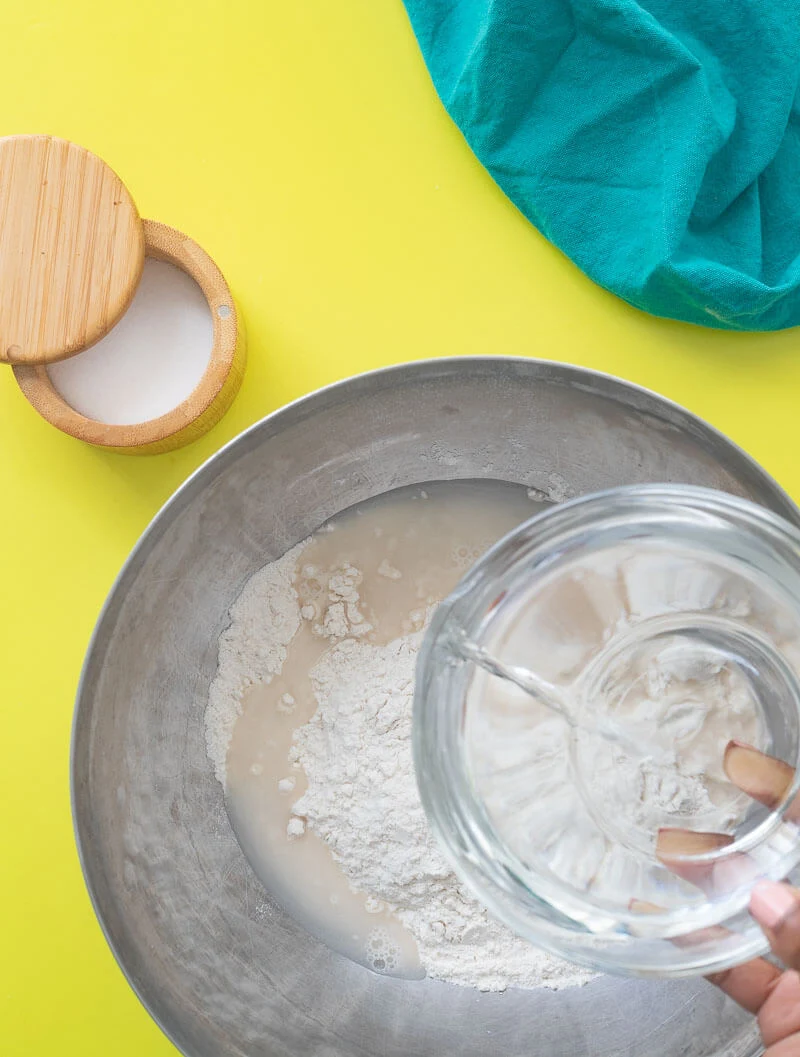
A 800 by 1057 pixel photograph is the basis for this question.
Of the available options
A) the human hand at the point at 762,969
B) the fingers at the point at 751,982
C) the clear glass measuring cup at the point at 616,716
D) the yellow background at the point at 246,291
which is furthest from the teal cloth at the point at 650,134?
the fingers at the point at 751,982

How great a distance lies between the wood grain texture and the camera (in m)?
0.77

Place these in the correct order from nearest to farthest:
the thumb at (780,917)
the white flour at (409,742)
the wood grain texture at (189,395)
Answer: the thumb at (780,917) → the white flour at (409,742) → the wood grain texture at (189,395)

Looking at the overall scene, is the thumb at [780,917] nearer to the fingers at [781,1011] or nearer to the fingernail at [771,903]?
the fingernail at [771,903]

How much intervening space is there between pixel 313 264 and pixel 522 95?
0.23 metres

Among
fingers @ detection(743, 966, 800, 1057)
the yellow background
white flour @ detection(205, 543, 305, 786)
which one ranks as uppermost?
the yellow background

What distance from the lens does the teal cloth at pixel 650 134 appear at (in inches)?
31.5

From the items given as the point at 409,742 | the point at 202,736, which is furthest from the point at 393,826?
the point at 202,736

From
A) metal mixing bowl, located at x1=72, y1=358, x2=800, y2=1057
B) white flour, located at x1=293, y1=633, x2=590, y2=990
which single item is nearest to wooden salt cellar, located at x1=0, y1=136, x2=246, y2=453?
metal mixing bowl, located at x1=72, y1=358, x2=800, y2=1057

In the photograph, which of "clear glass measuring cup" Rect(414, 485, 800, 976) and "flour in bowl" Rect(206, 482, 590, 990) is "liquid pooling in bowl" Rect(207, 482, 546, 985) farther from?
"clear glass measuring cup" Rect(414, 485, 800, 976)

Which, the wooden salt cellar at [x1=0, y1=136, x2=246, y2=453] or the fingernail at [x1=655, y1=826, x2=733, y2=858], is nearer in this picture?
the fingernail at [x1=655, y1=826, x2=733, y2=858]

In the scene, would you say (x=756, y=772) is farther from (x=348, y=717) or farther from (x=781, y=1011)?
(x=348, y=717)

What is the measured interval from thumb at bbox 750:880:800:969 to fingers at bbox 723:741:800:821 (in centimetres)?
7

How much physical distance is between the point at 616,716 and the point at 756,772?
0.10 metres

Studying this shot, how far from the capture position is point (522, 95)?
819 millimetres
